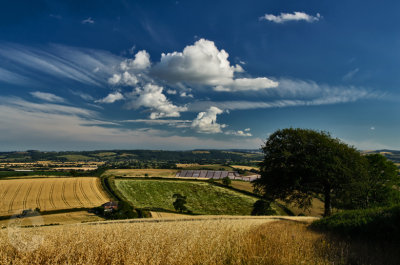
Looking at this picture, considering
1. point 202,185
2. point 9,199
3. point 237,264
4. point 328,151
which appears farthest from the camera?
point 202,185

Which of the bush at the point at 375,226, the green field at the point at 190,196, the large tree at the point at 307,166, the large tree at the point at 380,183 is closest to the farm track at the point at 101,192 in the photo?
the green field at the point at 190,196

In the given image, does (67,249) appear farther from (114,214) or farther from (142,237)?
(114,214)

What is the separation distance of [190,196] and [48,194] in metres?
45.6

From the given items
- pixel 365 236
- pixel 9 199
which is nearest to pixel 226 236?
pixel 365 236

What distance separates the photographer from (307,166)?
2706 centimetres

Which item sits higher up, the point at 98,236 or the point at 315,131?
the point at 315,131

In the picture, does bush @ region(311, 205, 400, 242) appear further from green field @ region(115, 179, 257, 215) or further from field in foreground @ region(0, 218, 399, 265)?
green field @ region(115, 179, 257, 215)

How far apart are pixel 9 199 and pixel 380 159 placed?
298 feet

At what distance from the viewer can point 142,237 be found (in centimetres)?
618

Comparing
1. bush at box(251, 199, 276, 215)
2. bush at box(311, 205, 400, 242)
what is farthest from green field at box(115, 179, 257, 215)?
bush at box(311, 205, 400, 242)

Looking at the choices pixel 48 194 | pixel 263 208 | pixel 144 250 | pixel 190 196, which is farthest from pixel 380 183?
pixel 48 194

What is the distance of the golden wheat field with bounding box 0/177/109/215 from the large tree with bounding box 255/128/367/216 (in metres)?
54.1

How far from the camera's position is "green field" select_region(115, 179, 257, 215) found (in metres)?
68.2

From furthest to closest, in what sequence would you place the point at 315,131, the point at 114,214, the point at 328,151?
the point at 114,214 → the point at 315,131 → the point at 328,151
